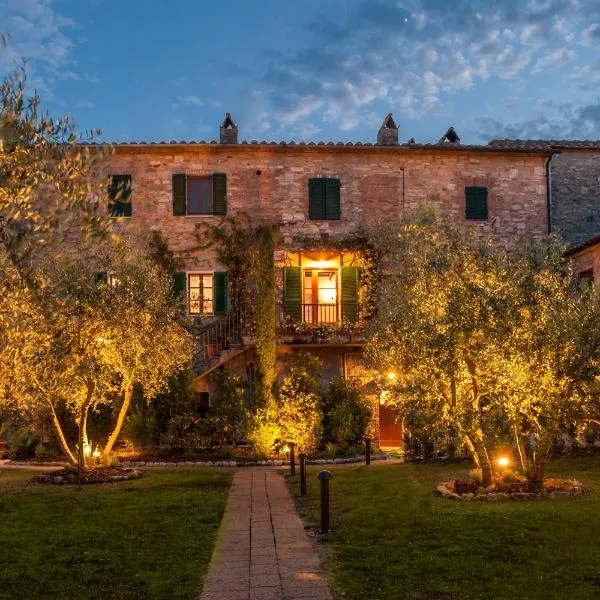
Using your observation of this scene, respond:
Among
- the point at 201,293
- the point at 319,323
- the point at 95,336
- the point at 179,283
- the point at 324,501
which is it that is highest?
the point at 179,283

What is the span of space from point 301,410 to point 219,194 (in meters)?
7.51

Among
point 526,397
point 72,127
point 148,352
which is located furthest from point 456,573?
point 148,352

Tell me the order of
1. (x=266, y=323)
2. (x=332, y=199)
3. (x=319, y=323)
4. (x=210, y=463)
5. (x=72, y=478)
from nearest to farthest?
(x=72, y=478), (x=210, y=463), (x=266, y=323), (x=319, y=323), (x=332, y=199)

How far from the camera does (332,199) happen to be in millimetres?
24578

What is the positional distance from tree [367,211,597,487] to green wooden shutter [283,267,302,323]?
10144 mm

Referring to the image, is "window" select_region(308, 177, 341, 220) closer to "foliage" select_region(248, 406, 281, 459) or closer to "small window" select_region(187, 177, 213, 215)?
"small window" select_region(187, 177, 213, 215)

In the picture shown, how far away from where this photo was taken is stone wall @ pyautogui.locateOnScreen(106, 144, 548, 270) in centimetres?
2423

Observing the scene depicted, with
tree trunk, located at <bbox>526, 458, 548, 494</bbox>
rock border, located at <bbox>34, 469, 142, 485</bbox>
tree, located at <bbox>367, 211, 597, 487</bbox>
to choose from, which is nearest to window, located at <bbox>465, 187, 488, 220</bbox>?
tree, located at <bbox>367, 211, 597, 487</bbox>

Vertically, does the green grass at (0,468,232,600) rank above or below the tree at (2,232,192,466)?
below

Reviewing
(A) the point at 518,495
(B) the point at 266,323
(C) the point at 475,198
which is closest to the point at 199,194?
(B) the point at 266,323

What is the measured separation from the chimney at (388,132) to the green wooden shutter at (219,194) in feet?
17.7

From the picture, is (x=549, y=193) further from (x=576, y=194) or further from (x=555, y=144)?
(x=555, y=144)

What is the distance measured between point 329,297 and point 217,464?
742 cm

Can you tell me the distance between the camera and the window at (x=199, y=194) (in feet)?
79.7
